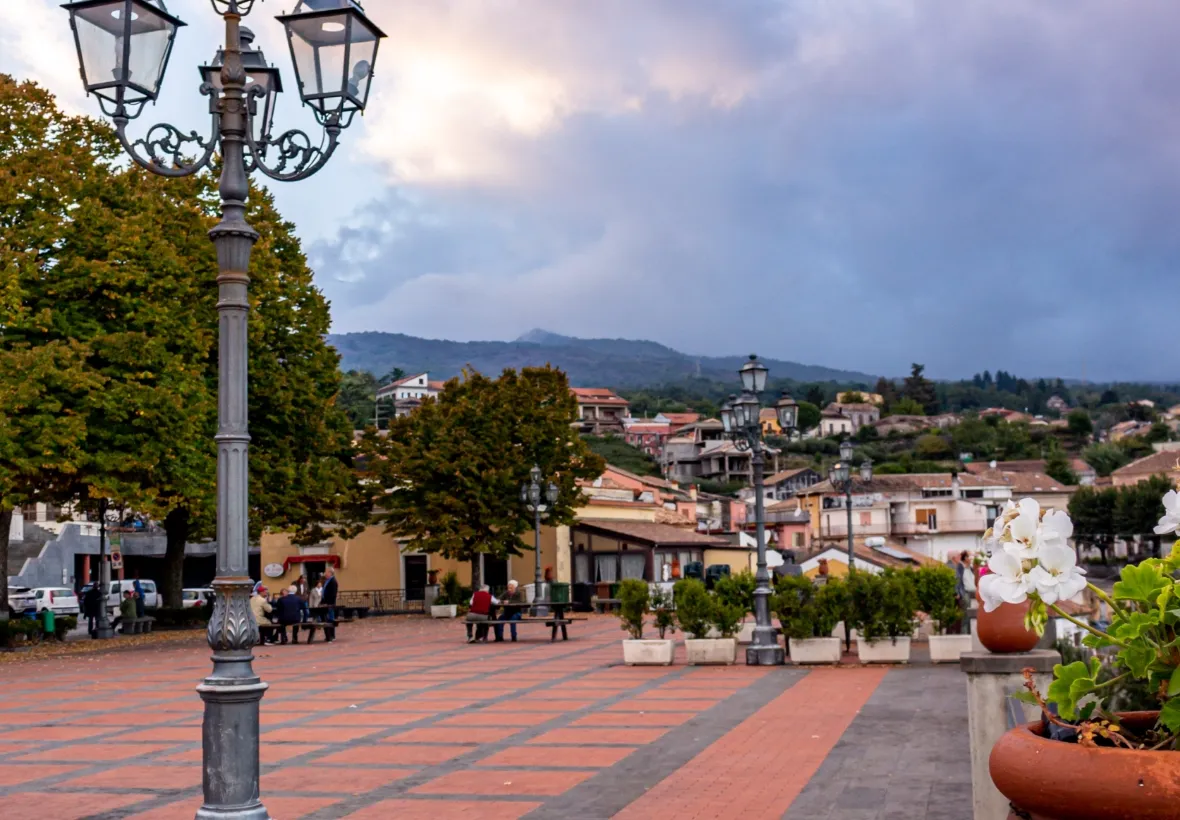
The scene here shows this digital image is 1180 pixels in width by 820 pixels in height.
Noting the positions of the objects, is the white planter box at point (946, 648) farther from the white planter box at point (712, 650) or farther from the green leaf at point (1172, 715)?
the green leaf at point (1172, 715)

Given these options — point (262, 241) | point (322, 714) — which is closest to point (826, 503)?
point (262, 241)

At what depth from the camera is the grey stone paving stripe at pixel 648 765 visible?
29.3 feet

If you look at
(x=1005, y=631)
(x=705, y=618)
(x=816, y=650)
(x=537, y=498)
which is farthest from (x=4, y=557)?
(x=1005, y=631)

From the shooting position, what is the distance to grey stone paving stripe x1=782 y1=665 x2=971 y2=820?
860 cm

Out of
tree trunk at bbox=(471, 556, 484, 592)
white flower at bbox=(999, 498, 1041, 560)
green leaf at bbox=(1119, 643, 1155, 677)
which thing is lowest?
tree trunk at bbox=(471, 556, 484, 592)

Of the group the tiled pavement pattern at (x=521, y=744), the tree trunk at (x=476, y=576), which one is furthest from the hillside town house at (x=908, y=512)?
the tiled pavement pattern at (x=521, y=744)

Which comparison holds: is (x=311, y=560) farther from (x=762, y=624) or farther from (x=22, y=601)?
(x=762, y=624)

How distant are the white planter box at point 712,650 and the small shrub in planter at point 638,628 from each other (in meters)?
0.39

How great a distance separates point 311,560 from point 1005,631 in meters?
46.4

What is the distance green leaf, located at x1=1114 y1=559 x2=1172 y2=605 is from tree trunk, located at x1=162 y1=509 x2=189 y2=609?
34.0 m

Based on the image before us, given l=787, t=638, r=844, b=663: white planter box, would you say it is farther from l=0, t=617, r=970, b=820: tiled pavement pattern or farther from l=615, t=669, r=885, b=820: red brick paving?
l=615, t=669, r=885, b=820: red brick paving

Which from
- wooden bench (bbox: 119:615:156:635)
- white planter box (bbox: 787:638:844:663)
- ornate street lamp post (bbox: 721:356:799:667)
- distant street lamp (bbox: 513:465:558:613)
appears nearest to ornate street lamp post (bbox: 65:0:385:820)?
ornate street lamp post (bbox: 721:356:799:667)

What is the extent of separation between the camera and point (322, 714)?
15.0m

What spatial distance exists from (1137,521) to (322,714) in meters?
84.7
